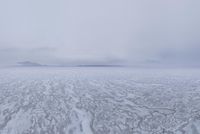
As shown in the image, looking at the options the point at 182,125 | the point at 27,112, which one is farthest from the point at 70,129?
the point at 182,125

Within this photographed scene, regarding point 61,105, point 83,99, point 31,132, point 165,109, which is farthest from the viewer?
point 83,99

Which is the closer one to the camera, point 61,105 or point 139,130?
point 139,130

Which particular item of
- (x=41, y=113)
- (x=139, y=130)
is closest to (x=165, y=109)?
(x=139, y=130)

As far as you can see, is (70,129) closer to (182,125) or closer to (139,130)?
(139,130)

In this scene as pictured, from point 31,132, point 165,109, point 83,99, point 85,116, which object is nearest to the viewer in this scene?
point 31,132

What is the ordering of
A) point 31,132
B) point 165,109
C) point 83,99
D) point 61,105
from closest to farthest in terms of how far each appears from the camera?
point 31,132 < point 165,109 < point 61,105 < point 83,99

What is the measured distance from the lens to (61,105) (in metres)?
12.4

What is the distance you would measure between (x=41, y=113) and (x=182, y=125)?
25.6 feet

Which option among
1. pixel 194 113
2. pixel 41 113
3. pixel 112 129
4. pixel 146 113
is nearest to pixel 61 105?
A: pixel 41 113

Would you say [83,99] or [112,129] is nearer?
[112,129]

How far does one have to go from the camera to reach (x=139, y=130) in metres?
8.52

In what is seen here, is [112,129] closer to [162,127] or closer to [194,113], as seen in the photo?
[162,127]

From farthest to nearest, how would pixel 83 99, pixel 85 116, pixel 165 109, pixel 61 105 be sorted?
1. pixel 83 99
2. pixel 61 105
3. pixel 165 109
4. pixel 85 116

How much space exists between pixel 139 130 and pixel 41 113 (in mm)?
5827
